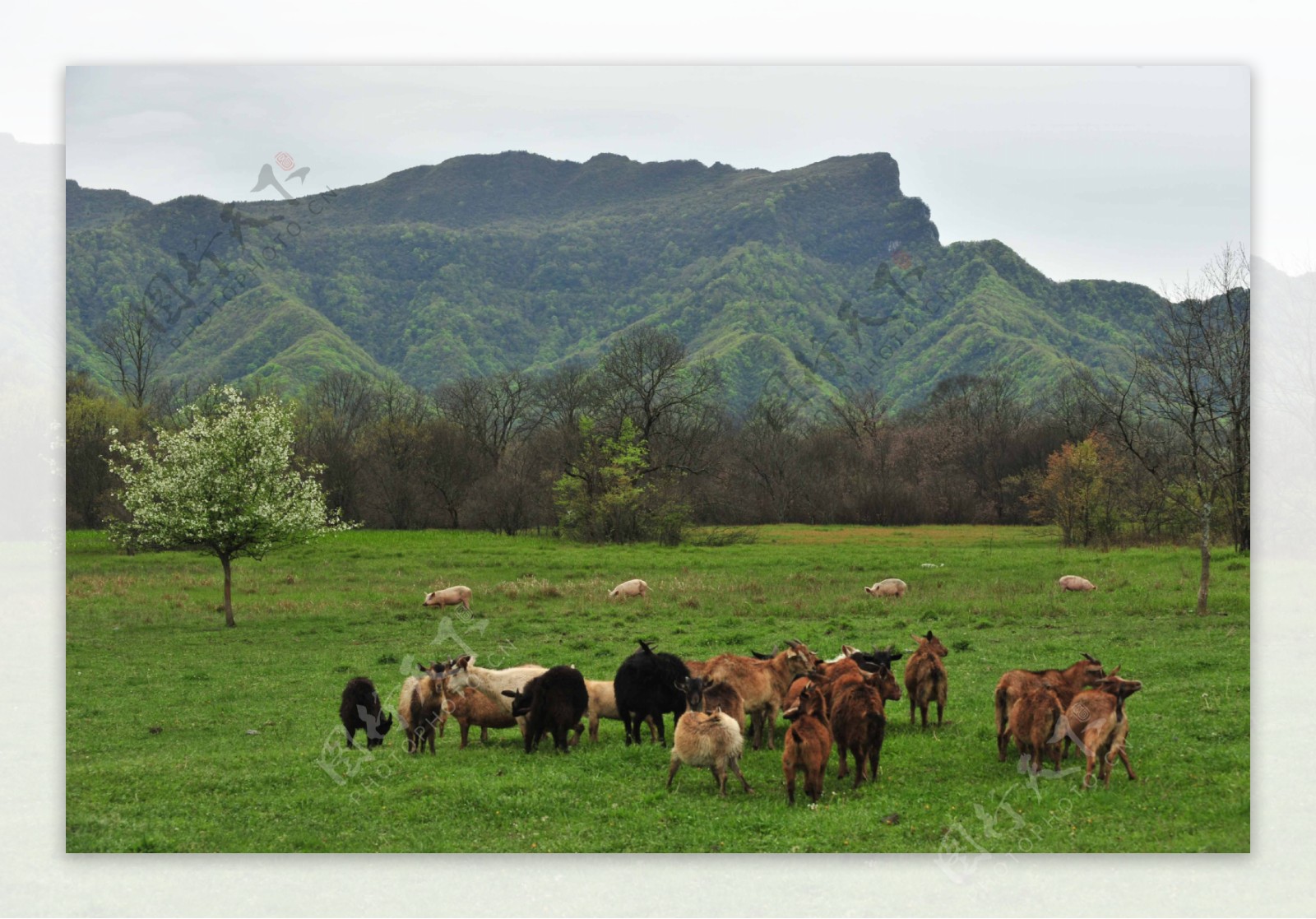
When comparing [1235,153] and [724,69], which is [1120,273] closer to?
[1235,153]

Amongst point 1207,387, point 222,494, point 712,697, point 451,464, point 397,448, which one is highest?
point 1207,387

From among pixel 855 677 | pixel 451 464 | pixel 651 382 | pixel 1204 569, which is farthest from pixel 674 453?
pixel 855 677

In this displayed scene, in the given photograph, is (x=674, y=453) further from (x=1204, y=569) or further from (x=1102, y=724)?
(x=1102, y=724)

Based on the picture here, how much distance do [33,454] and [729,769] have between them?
11.5m

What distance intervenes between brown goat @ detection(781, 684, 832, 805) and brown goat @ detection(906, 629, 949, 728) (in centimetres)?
277

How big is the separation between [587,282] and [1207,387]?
2563 cm

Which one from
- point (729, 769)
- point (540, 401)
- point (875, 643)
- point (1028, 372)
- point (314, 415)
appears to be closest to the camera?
point (729, 769)

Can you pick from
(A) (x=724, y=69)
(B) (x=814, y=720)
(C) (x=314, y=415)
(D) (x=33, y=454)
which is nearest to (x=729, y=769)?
(B) (x=814, y=720)

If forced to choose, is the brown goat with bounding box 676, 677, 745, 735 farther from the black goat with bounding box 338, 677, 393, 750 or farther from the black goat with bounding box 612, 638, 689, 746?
the black goat with bounding box 338, 677, 393, 750

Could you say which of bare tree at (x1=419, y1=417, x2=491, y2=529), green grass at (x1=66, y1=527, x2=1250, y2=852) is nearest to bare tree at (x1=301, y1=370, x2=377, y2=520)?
bare tree at (x1=419, y1=417, x2=491, y2=529)

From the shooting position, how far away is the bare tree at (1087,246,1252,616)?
1362 centimetres

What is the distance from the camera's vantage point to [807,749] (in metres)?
9.37

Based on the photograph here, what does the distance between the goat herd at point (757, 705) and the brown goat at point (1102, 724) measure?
0.01m

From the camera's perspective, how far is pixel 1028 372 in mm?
32844
